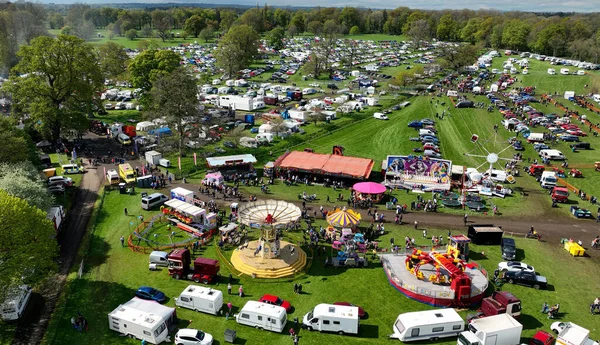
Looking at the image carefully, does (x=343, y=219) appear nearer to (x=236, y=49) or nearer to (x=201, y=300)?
(x=201, y=300)

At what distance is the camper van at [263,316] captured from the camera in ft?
86.7

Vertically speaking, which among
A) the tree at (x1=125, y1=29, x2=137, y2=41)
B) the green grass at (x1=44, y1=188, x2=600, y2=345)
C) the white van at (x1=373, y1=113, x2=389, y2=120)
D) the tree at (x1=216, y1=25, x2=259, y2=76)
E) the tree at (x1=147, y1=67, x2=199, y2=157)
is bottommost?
the green grass at (x1=44, y1=188, x2=600, y2=345)

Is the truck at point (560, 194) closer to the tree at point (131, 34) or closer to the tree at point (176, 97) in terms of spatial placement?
the tree at point (176, 97)

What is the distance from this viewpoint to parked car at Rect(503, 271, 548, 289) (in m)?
31.3

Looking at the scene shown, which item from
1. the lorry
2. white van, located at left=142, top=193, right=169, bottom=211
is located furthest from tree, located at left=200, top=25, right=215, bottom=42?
the lorry

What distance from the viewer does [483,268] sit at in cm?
3312

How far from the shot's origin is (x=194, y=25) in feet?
636

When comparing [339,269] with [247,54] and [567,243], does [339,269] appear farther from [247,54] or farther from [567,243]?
[247,54]

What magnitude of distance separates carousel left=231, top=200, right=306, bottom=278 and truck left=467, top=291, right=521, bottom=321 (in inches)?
515

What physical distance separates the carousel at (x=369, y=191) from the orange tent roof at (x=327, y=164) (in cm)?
254

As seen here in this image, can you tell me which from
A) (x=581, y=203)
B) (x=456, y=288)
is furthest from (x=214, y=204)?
(x=581, y=203)

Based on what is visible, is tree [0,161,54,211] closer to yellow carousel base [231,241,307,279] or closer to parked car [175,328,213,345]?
yellow carousel base [231,241,307,279]

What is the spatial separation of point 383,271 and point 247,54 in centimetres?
9450

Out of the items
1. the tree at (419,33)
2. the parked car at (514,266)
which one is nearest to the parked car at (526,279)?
the parked car at (514,266)
